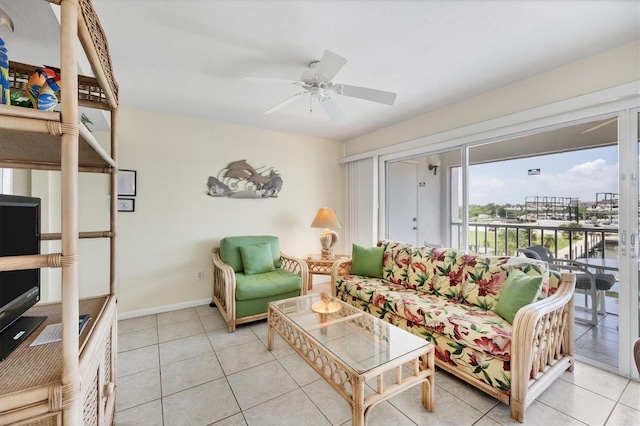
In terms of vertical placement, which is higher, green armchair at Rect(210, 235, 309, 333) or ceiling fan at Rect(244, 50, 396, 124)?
ceiling fan at Rect(244, 50, 396, 124)

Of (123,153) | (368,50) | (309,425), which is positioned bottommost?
(309,425)

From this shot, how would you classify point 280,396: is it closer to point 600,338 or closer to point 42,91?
point 42,91

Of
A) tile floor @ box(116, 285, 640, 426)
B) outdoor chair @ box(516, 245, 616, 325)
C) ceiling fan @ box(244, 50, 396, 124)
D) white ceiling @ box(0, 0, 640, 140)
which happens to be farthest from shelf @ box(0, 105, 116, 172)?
outdoor chair @ box(516, 245, 616, 325)

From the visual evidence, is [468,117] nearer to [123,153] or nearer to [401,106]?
[401,106]

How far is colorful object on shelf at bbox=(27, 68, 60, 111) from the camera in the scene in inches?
33.5

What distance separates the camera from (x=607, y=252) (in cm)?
221

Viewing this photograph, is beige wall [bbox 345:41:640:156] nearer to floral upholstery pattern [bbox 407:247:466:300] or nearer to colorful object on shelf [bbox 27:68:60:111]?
floral upholstery pattern [bbox 407:247:466:300]

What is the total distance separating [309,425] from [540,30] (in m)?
2.94

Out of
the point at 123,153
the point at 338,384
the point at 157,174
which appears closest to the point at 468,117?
the point at 338,384

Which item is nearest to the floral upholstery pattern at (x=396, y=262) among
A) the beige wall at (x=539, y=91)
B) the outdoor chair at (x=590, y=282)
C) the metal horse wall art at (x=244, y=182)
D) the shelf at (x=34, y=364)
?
the outdoor chair at (x=590, y=282)

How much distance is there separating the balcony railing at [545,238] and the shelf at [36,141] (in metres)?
3.36

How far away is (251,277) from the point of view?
318 centimetres

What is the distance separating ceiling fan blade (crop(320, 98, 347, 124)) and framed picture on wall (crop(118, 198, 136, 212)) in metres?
2.49

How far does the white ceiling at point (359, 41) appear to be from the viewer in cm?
162
